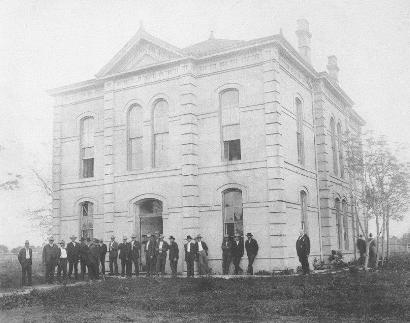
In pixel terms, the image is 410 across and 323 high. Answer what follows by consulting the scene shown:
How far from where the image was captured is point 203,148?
2052 cm

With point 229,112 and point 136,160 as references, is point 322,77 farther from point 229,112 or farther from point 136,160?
point 136,160

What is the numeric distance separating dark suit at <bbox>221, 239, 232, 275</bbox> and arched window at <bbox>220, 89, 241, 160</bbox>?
3554mm

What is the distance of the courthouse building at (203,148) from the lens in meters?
19.3

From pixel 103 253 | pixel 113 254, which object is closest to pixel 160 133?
pixel 113 254

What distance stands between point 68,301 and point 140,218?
9.48 metres

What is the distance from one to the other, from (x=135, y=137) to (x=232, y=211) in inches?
234

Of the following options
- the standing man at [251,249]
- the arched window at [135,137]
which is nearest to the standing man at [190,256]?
the standing man at [251,249]

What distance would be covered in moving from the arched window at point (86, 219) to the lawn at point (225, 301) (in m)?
8.12

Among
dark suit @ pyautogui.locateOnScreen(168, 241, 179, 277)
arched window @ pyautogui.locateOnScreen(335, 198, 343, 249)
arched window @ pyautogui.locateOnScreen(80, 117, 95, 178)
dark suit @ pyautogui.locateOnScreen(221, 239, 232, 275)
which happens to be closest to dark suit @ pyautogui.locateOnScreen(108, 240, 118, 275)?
dark suit @ pyautogui.locateOnScreen(168, 241, 179, 277)

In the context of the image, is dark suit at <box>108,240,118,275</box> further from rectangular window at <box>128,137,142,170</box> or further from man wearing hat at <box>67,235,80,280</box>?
rectangular window at <box>128,137,142,170</box>

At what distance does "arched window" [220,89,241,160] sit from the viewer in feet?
66.0

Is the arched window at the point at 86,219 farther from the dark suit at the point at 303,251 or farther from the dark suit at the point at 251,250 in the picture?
the dark suit at the point at 303,251

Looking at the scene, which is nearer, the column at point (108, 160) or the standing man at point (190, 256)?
the standing man at point (190, 256)

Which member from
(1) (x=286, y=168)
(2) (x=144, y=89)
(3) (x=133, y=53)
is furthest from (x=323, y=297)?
(3) (x=133, y=53)
